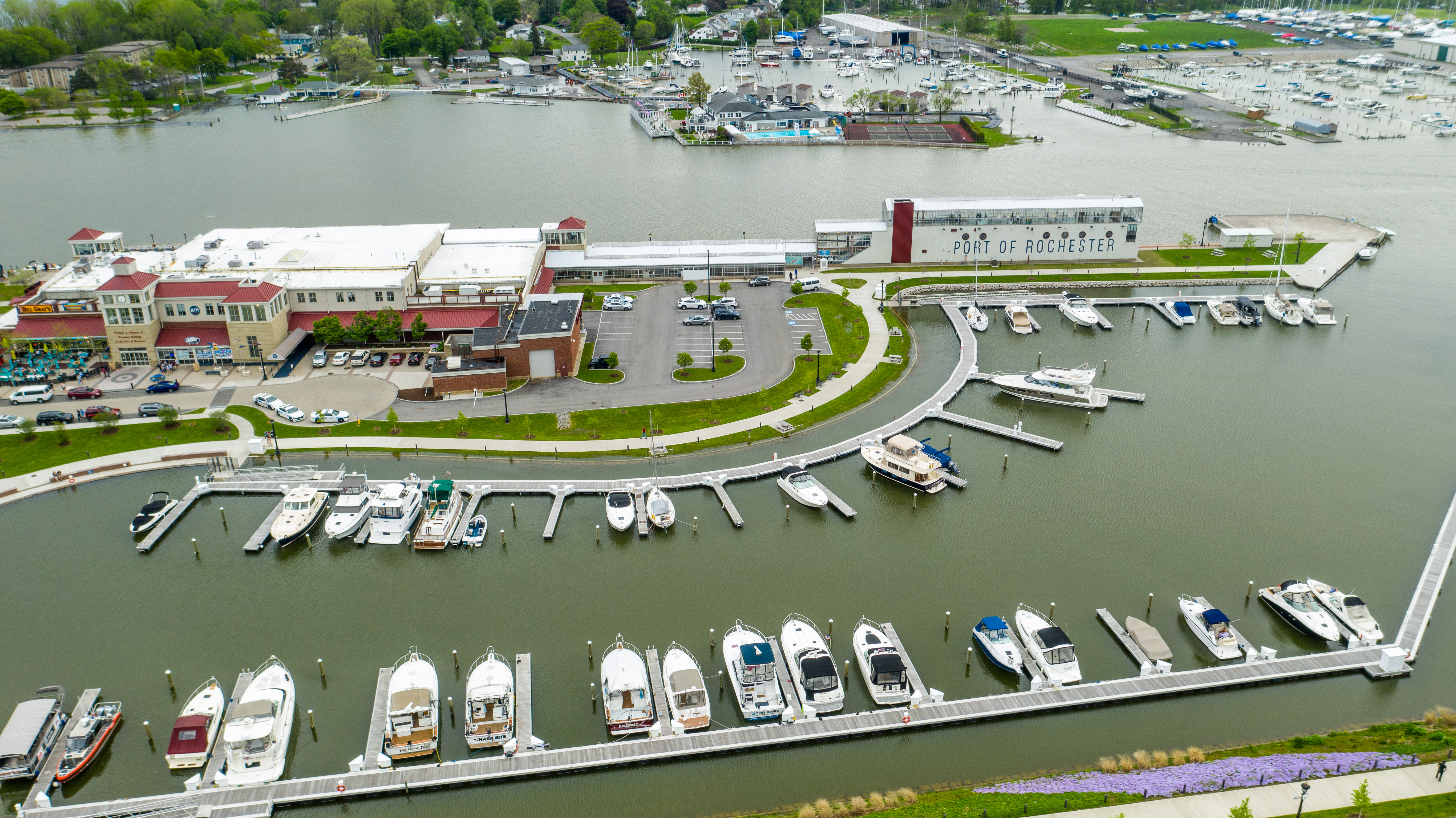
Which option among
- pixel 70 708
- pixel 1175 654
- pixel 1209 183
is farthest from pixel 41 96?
pixel 1175 654

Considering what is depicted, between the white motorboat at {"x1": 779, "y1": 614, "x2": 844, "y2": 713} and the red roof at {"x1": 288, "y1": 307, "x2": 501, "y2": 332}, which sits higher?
the red roof at {"x1": 288, "y1": 307, "x2": 501, "y2": 332}

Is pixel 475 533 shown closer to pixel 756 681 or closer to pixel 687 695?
pixel 687 695

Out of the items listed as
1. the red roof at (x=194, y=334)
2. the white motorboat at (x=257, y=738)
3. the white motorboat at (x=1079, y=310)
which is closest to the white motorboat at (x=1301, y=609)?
the white motorboat at (x=1079, y=310)

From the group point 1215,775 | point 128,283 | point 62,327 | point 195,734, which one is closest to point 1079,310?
point 1215,775

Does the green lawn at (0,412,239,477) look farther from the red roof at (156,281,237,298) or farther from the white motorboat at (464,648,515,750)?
the white motorboat at (464,648,515,750)

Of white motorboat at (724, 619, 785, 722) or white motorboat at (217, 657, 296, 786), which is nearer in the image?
white motorboat at (217, 657, 296, 786)

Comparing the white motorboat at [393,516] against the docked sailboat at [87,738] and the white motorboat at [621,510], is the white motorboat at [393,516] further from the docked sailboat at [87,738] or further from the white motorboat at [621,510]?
the docked sailboat at [87,738]

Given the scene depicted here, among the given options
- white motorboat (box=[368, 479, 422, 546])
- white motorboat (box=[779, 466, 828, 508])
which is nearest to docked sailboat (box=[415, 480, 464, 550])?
white motorboat (box=[368, 479, 422, 546])
